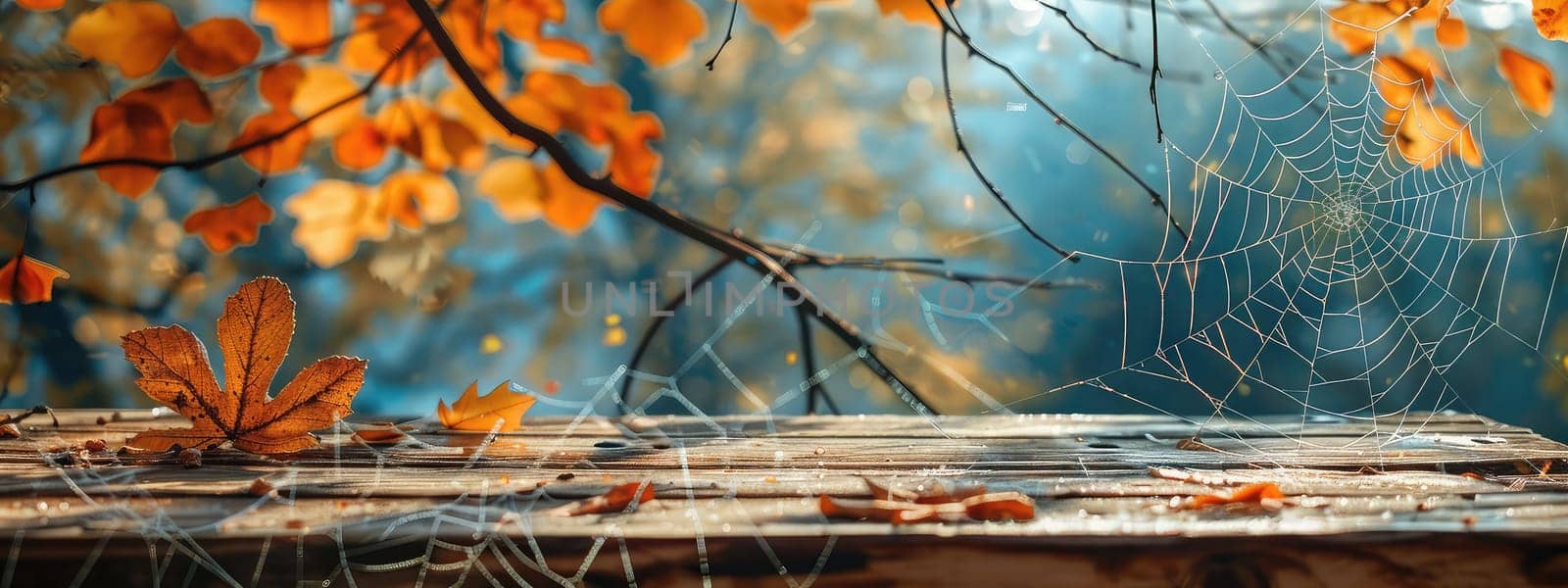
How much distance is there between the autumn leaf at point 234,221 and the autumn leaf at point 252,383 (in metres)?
0.68

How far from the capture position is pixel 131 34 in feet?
3.34

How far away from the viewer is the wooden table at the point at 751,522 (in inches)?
14.7

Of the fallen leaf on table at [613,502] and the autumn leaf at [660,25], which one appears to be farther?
the autumn leaf at [660,25]

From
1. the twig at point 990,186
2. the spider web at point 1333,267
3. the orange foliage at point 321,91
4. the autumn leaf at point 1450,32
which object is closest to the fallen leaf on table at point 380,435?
the twig at point 990,186

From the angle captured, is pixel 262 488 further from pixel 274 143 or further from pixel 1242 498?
pixel 274 143

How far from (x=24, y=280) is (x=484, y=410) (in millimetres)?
616

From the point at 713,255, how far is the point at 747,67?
0.93 feet

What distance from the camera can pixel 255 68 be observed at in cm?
108

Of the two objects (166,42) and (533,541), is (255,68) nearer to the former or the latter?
(166,42)

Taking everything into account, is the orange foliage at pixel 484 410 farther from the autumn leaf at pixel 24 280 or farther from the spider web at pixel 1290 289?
the autumn leaf at pixel 24 280

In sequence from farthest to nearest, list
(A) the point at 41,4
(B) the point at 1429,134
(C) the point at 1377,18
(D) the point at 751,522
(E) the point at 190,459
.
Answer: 1. (A) the point at 41,4
2. (C) the point at 1377,18
3. (B) the point at 1429,134
4. (E) the point at 190,459
5. (D) the point at 751,522

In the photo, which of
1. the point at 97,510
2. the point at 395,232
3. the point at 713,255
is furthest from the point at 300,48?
the point at 97,510

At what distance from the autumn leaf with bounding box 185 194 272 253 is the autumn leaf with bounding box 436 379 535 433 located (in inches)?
25.1

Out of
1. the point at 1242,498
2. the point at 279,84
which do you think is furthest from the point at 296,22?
the point at 1242,498
